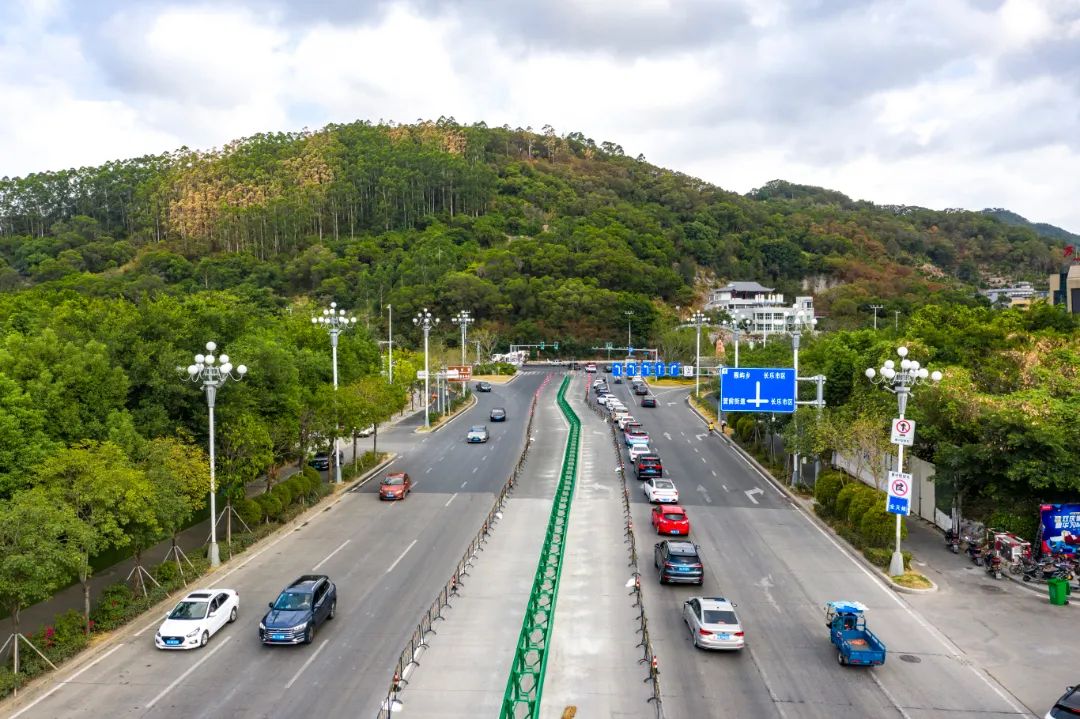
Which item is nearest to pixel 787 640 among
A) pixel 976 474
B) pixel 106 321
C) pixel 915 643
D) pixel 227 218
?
pixel 915 643

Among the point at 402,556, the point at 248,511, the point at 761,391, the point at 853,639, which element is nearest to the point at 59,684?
the point at 402,556

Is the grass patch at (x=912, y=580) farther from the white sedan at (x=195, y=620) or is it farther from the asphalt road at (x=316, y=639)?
the white sedan at (x=195, y=620)

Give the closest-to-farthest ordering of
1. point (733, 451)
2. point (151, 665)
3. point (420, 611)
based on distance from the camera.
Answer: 1. point (151, 665)
2. point (420, 611)
3. point (733, 451)

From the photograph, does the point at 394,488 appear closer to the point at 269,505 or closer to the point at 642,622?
the point at 269,505

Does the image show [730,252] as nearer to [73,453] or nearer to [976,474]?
[976,474]

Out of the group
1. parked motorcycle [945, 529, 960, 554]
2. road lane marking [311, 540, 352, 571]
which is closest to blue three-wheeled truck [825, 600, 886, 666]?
parked motorcycle [945, 529, 960, 554]

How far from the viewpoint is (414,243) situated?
15188 cm

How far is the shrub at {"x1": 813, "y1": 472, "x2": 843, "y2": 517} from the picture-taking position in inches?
1324

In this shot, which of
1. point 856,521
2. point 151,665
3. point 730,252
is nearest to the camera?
point 151,665

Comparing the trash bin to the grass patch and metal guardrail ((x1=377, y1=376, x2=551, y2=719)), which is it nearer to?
the grass patch

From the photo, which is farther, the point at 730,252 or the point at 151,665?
the point at 730,252

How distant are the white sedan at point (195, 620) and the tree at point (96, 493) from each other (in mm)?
2326

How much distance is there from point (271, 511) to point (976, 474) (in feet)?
89.9

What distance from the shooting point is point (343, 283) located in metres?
133
